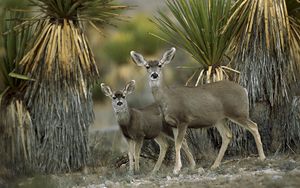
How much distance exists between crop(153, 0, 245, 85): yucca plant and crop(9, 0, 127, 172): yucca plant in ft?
3.80

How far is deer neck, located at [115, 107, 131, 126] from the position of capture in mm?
14555

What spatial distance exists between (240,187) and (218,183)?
0.55 m

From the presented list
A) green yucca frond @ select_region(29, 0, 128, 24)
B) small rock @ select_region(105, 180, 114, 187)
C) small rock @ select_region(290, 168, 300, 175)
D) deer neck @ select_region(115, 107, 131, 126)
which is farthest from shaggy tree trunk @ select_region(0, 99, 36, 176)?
small rock @ select_region(290, 168, 300, 175)

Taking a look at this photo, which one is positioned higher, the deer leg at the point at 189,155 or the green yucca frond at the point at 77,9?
the green yucca frond at the point at 77,9

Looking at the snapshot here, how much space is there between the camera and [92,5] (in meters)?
16.2

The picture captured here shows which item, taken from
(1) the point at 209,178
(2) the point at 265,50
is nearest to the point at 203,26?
(2) the point at 265,50

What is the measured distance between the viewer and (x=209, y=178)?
12.1 meters

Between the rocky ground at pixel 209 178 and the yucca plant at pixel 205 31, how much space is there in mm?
2050

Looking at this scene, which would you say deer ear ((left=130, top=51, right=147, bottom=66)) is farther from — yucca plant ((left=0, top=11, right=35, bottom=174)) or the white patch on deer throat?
yucca plant ((left=0, top=11, right=35, bottom=174))

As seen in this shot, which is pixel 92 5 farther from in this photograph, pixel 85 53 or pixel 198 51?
pixel 198 51

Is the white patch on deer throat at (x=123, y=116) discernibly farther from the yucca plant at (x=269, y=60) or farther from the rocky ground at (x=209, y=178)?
the yucca plant at (x=269, y=60)

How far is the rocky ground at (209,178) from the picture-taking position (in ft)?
37.0

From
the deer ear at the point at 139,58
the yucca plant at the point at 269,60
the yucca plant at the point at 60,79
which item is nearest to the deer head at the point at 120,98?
the deer ear at the point at 139,58

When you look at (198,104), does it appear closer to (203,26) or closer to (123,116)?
(123,116)
